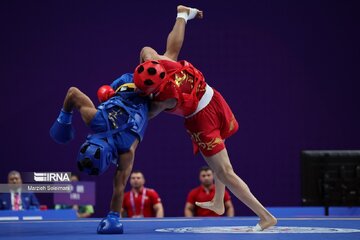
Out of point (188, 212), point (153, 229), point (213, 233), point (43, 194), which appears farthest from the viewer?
point (43, 194)

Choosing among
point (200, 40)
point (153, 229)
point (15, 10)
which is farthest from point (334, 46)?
point (153, 229)

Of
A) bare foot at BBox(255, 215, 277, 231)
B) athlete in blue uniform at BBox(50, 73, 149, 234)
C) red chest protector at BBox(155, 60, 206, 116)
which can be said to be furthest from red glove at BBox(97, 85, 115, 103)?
bare foot at BBox(255, 215, 277, 231)

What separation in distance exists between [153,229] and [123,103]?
3.15 feet

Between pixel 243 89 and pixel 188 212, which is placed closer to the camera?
pixel 188 212

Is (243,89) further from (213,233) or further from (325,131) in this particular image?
(213,233)

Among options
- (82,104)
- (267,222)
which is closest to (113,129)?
(82,104)

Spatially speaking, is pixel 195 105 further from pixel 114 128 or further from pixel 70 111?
pixel 70 111

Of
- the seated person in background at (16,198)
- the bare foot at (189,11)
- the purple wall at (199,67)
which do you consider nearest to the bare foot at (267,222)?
the bare foot at (189,11)

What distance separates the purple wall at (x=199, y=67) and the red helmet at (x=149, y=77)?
15.5 ft

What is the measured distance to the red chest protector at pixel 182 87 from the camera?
14.7ft

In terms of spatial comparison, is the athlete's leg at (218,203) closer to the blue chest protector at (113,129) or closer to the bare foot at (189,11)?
the blue chest protector at (113,129)

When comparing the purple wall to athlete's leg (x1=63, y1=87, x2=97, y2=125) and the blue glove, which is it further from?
the blue glove

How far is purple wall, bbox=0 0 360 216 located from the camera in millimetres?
9156

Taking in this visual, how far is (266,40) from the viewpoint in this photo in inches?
369
